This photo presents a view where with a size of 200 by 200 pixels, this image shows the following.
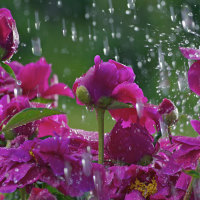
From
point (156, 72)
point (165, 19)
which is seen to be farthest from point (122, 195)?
point (165, 19)

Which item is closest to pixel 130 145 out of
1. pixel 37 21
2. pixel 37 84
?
pixel 37 84

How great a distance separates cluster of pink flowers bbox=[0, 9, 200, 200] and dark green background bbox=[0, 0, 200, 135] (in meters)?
2.41

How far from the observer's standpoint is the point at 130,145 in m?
0.46

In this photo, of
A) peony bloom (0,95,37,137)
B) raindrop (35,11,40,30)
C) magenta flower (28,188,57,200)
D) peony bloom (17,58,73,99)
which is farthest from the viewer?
raindrop (35,11,40,30)

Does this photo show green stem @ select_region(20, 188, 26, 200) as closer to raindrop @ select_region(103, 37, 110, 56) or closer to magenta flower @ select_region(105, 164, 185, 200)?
magenta flower @ select_region(105, 164, 185, 200)

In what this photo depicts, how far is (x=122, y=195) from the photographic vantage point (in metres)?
0.44

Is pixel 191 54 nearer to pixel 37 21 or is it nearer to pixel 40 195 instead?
pixel 40 195

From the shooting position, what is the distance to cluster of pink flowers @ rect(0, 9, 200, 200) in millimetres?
417

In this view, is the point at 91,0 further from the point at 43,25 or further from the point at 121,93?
the point at 121,93

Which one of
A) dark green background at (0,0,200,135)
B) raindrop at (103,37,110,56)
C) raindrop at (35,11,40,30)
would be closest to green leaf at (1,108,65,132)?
dark green background at (0,0,200,135)

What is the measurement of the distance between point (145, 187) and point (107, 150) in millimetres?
53

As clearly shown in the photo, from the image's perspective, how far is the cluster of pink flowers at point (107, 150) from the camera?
0.42m

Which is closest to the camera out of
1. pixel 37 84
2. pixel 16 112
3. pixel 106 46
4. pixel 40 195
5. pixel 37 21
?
pixel 40 195

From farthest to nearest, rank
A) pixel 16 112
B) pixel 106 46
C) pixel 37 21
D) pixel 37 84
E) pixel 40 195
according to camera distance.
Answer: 1. pixel 37 21
2. pixel 106 46
3. pixel 37 84
4. pixel 16 112
5. pixel 40 195
